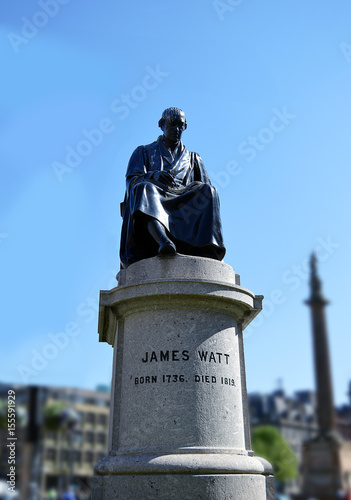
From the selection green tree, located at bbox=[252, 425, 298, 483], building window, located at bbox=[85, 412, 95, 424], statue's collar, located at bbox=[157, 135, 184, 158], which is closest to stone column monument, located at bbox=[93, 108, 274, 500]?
statue's collar, located at bbox=[157, 135, 184, 158]

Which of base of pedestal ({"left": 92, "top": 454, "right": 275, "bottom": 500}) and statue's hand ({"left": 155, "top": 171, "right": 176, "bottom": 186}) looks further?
statue's hand ({"left": 155, "top": 171, "right": 176, "bottom": 186})

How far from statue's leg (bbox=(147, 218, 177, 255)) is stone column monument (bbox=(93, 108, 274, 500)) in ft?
0.05

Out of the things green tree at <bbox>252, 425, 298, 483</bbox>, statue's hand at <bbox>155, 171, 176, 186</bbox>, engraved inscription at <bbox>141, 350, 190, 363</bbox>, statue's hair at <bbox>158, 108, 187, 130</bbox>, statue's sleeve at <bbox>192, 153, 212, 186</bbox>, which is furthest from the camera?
green tree at <bbox>252, 425, 298, 483</bbox>

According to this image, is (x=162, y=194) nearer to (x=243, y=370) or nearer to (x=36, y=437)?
(x=243, y=370)

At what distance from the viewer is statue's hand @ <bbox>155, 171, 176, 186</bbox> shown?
781 cm

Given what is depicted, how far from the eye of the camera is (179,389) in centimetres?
608

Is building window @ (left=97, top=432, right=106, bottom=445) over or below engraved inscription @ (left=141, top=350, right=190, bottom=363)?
over

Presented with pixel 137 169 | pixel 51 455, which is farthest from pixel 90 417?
pixel 137 169

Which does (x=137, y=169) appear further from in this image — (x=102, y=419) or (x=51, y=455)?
(x=102, y=419)

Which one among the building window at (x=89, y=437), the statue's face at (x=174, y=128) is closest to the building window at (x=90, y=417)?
the building window at (x=89, y=437)

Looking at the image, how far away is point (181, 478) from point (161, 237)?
2.89 metres

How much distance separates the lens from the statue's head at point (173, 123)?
330 inches

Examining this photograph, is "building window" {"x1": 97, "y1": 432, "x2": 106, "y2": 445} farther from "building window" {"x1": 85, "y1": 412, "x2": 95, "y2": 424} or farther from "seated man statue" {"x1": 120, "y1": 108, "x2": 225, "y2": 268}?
"seated man statue" {"x1": 120, "y1": 108, "x2": 225, "y2": 268}

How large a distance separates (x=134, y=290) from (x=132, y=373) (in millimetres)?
987
